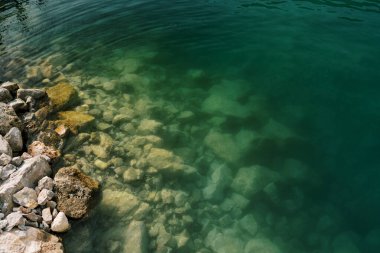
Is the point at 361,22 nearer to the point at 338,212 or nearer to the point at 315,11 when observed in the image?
the point at 315,11

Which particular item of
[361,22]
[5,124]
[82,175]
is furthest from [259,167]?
[361,22]

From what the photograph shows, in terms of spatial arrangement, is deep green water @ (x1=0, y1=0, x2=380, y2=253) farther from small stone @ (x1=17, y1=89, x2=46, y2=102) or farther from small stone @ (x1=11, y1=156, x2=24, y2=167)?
small stone @ (x1=11, y1=156, x2=24, y2=167)

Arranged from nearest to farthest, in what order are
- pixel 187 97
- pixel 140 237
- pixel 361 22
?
pixel 140 237, pixel 187 97, pixel 361 22

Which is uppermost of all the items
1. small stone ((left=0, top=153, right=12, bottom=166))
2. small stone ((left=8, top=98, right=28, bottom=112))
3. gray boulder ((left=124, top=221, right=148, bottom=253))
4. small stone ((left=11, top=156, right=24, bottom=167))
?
small stone ((left=8, top=98, right=28, bottom=112))

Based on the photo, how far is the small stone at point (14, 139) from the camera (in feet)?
38.5

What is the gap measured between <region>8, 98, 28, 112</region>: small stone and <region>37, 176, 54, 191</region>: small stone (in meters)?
4.87

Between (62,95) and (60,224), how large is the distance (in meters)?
7.28

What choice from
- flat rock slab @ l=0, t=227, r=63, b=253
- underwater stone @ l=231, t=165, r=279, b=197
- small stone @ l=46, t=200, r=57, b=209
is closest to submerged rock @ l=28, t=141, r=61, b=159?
small stone @ l=46, t=200, r=57, b=209

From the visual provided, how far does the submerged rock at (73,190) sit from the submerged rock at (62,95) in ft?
15.7

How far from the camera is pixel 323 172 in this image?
422 inches

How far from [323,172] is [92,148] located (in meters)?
8.30

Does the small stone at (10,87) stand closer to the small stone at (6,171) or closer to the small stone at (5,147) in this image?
the small stone at (5,147)

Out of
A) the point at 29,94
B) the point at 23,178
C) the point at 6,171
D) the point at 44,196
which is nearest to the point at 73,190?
the point at 44,196

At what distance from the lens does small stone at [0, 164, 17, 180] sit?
1012 cm
